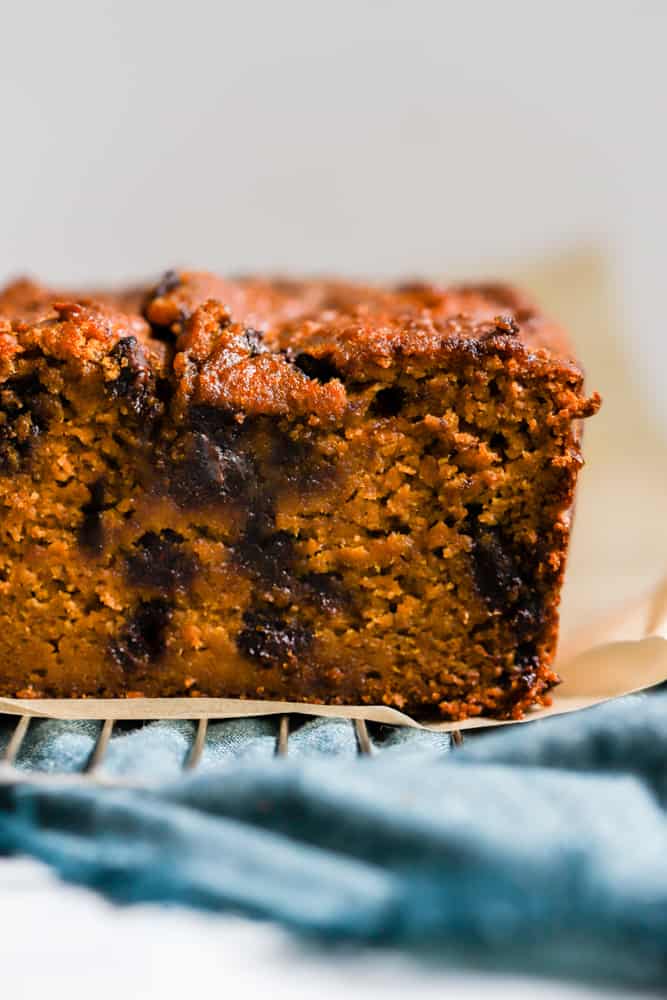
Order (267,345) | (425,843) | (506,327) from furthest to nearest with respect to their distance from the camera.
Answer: (267,345) < (506,327) < (425,843)

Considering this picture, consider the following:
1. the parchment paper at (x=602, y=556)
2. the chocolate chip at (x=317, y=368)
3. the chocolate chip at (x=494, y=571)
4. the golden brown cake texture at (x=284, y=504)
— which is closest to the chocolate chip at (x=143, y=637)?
the golden brown cake texture at (x=284, y=504)

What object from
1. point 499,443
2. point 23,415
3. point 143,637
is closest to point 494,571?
point 499,443

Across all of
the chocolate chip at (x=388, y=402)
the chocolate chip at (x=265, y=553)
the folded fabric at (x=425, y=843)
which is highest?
the chocolate chip at (x=388, y=402)

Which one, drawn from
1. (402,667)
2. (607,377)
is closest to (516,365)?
(402,667)

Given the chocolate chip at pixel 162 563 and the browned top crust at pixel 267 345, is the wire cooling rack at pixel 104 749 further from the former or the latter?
the browned top crust at pixel 267 345

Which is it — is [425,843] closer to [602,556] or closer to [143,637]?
[143,637]

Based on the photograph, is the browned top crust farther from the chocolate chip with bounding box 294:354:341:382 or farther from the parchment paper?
the parchment paper
